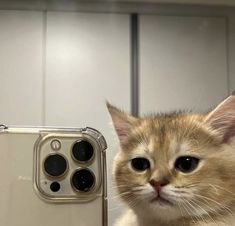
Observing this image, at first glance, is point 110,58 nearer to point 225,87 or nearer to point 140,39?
point 140,39

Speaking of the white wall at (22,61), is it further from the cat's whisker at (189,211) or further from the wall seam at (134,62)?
the cat's whisker at (189,211)

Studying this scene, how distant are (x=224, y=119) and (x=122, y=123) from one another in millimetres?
148

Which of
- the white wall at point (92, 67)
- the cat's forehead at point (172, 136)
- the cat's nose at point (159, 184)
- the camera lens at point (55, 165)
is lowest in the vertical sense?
the cat's nose at point (159, 184)

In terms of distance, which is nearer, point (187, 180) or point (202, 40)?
point (187, 180)

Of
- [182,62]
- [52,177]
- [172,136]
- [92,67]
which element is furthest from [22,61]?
[172,136]

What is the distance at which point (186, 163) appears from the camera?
0.60 meters

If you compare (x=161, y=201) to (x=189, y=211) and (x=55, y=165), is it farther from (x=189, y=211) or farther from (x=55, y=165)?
(x=55, y=165)

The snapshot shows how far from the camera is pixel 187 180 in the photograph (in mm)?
580

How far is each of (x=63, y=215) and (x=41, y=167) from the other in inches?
2.8

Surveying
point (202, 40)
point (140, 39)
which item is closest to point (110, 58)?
point (140, 39)

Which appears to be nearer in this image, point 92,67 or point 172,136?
point 172,136

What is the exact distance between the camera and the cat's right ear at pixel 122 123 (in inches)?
27.0

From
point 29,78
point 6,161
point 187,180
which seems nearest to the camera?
point 187,180

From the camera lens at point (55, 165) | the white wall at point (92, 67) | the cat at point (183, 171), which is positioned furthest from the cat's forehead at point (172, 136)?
the white wall at point (92, 67)
